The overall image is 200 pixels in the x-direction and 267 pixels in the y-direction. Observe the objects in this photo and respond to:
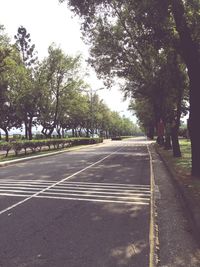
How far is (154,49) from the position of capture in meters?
17.4

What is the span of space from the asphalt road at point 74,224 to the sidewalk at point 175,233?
29cm

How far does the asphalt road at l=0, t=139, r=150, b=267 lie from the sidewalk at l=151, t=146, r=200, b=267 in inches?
11.3

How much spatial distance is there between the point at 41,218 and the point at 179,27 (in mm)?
8683

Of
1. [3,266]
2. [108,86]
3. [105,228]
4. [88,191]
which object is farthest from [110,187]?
[108,86]

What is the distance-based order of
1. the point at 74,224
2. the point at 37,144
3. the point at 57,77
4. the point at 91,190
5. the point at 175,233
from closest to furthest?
1. the point at 175,233
2. the point at 74,224
3. the point at 91,190
4. the point at 37,144
5. the point at 57,77

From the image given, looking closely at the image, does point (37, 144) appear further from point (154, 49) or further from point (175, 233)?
point (175, 233)

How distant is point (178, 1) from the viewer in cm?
1233

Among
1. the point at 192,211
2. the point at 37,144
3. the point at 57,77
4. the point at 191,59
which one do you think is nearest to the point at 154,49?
the point at 191,59

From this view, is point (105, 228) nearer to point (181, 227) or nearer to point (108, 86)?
point (181, 227)

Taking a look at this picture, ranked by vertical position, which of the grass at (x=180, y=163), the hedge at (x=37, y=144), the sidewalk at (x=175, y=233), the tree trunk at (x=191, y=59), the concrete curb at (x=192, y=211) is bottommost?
the sidewalk at (x=175, y=233)

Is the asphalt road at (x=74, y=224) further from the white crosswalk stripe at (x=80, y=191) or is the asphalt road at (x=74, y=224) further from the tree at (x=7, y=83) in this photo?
the tree at (x=7, y=83)

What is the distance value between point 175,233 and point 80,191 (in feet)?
15.6

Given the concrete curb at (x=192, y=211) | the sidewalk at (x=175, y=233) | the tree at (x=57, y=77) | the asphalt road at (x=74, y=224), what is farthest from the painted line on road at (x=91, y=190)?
the tree at (x=57, y=77)

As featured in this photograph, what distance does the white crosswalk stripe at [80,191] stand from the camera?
9.75 metres
